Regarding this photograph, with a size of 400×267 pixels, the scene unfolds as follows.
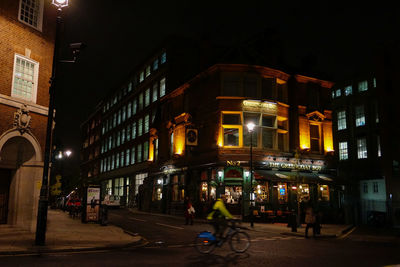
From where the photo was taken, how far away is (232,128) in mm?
29125

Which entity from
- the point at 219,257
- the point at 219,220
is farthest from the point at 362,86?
the point at 219,257

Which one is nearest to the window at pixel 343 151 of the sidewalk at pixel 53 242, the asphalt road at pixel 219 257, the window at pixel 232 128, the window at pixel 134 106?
the window at pixel 232 128

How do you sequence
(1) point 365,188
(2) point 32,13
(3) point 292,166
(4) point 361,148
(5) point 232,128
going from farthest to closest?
(1) point 365,188 → (4) point 361,148 → (3) point 292,166 → (5) point 232,128 → (2) point 32,13

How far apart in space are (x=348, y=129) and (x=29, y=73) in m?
37.2

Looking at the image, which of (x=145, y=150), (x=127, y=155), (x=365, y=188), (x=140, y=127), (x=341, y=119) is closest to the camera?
(x=365, y=188)

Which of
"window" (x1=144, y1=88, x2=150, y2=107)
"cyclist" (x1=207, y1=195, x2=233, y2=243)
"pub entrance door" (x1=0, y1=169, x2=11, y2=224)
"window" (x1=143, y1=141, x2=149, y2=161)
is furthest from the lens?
"window" (x1=144, y1=88, x2=150, y2=107)

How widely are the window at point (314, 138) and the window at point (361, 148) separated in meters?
11.8

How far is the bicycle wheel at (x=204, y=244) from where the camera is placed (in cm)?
1151

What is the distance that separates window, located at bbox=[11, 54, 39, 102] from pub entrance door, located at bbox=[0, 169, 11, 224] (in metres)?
3.64

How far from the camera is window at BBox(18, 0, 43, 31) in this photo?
17.4m

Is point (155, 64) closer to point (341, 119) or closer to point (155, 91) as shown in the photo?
point (155, 91)

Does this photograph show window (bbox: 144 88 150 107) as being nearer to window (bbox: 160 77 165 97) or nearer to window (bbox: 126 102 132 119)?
window (bbox: 160 77 165 97)

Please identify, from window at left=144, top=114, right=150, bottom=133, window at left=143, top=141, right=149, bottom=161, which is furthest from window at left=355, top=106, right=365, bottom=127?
window at left=143, top=141, right=149, bottom=161

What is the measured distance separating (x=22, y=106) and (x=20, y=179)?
3.45 meters
